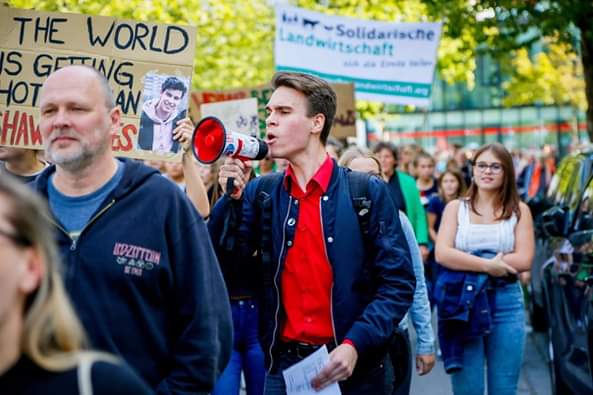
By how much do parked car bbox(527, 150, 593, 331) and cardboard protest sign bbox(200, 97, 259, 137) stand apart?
2.65m

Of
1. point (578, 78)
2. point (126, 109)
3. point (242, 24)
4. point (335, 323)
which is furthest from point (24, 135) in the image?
point (578, 78)

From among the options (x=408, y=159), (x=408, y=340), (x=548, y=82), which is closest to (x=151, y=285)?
(x=408, y=340)

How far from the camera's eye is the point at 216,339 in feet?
12.0

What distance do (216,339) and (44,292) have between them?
1.25m

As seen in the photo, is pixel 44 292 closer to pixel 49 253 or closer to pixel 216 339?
pixel 49 253

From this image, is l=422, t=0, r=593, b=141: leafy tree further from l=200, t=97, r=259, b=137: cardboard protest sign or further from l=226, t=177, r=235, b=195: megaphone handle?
l=226, t=177, r=235, b=195: megaphone handle

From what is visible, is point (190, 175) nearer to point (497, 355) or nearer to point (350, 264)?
point (350, 264)

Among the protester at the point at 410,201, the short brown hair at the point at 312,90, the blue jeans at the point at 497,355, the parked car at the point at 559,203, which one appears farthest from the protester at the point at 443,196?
the short brown hair at the point at 312,90

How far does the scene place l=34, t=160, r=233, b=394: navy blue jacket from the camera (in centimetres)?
355

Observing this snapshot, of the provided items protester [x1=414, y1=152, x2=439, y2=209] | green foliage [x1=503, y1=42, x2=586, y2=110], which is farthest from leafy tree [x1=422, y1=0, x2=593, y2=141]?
green foliage [x1=503, y1=42, x2=586, y2=110]

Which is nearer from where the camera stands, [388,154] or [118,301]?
Answer: [118,301]

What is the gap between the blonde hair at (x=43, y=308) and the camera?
7.97 ft

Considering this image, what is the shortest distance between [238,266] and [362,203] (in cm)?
64

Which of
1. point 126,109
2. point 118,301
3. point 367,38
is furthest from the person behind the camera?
point 367,38
